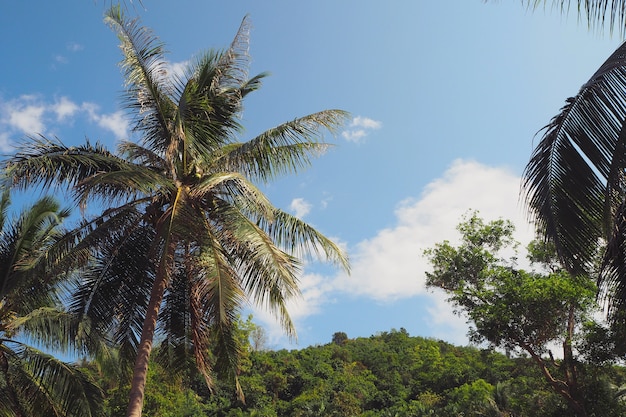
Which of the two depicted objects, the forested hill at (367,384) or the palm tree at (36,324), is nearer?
the palm tree at (36,324)

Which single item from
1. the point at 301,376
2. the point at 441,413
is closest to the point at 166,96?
the point at 441,413

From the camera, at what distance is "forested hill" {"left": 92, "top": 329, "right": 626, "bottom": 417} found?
115 feet

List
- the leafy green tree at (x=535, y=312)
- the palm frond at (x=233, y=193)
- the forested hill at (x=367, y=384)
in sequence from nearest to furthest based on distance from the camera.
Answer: the palm frond at (x=233, y=193) < the leafy green tree at (x=535, y=312) < the forested hill at (x=367, y=384)

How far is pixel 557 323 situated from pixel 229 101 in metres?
13.2

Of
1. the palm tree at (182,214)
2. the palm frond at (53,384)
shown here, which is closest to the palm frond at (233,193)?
the palm tree at (182,214)

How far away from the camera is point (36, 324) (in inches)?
376

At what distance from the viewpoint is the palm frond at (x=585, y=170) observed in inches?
176

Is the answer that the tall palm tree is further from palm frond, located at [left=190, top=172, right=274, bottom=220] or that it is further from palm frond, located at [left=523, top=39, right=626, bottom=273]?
palm frond, located at [left=190, top=172, right=274, bottom=220]

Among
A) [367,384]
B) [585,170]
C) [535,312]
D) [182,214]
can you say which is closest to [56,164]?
[182,214]

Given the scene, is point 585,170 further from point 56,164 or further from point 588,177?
point 56,164

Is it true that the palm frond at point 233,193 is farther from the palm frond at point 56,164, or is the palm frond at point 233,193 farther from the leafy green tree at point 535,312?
the leafy green tree at point 535,312

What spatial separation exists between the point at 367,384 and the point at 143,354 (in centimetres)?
4063

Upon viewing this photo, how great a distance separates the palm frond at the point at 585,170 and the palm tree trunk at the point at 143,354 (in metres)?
5.81

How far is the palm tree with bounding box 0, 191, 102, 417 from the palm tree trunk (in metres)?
1.54
